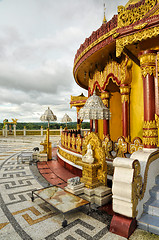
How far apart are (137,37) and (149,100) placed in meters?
1.46

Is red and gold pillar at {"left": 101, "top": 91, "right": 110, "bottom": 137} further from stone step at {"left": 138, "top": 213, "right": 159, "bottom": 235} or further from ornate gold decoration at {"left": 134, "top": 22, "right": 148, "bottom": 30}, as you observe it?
stone step at {"left": 138, "top": 213, "right": 159, "bottom": 235}

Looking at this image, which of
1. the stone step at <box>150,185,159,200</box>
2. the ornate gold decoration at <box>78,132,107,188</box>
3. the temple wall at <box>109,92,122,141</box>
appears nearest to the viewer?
the stone step at <box>150,185,159,200</box>

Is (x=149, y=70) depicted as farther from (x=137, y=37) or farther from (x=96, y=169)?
(x=96, y=169)

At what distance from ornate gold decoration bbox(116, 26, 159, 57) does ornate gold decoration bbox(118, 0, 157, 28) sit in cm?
30

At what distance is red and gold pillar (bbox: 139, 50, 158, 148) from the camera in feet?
11.9

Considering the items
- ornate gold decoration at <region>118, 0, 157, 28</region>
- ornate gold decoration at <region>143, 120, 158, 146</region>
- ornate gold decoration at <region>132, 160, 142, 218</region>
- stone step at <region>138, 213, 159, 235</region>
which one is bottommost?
stone step at <region>138, 213, 159, 235</region>

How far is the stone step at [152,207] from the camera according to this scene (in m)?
2.95

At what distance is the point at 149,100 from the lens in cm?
367

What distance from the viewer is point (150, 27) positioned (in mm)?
3086

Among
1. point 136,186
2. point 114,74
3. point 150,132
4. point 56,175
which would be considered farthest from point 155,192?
point 114,74

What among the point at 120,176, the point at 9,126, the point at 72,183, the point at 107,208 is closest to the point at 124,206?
the point at 120,176

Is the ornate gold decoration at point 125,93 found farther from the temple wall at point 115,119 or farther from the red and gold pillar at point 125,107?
the temple wall at point 115,119

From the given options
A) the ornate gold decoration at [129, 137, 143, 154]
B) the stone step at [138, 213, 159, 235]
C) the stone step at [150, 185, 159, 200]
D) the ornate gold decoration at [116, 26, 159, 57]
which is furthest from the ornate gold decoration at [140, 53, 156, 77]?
the stone step at [138, 213, 159, 235]

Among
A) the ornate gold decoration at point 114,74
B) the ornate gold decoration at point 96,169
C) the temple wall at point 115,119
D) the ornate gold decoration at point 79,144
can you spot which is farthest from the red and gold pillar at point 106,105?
the ornate gold decoration at point 96,169
